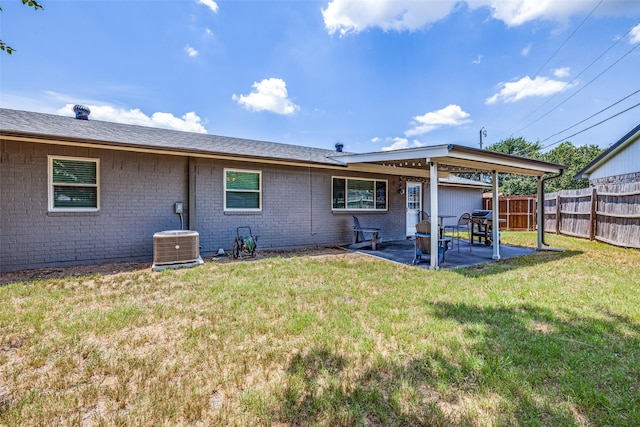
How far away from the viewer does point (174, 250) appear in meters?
6.09

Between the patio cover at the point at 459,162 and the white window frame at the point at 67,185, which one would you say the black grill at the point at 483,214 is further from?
the white window frame at the point at 67,185

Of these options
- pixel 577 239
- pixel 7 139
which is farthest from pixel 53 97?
pixel 577 239

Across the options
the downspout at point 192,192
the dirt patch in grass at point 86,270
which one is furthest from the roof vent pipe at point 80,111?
the dirt patch in grass at point 86,270

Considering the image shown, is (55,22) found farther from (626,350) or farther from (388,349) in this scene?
(626,350)

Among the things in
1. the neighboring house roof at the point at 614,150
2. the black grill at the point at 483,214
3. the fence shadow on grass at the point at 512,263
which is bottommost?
the fence shadow on grass at the point at 512,263

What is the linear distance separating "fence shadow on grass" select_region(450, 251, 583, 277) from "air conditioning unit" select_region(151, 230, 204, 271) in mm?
5540

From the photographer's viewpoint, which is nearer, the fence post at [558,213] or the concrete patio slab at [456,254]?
the concrete patio slab at [456,254]

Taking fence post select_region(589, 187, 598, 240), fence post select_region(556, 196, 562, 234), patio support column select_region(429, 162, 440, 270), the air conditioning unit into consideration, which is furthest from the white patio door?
the air conditioning unit

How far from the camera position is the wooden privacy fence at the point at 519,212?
14633 mm

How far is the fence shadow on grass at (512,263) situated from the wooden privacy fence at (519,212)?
7.57m

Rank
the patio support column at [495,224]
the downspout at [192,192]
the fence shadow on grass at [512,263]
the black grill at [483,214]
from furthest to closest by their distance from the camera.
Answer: the black grill at [483,214]
the patio support column at [495,224]
the downspout at [192,192]
the fence shadow on grass at [512,263]

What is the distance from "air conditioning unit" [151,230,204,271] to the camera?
596 centimetres

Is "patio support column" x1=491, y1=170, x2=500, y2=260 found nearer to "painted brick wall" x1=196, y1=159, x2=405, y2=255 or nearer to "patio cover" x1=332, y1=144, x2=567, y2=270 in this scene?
"patio cover" x1=332, y1=144, x2=567, y2=270

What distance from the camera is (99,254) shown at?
6.37 m
